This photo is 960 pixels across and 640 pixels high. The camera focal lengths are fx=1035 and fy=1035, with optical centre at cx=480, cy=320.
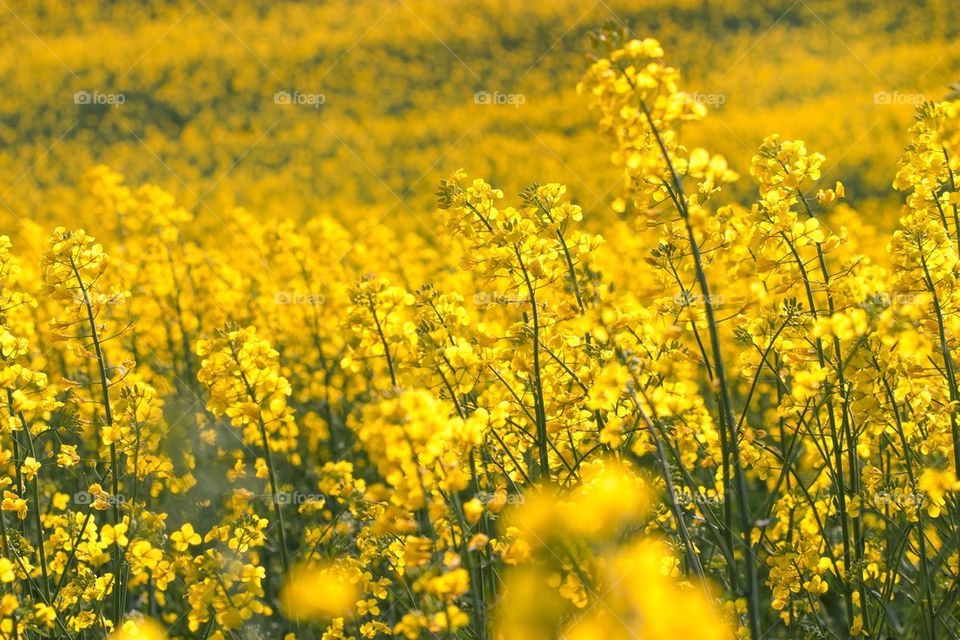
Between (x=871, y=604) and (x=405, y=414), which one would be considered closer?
(x=405, y=414)

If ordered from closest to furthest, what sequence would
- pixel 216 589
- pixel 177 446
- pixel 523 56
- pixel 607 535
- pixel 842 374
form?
pixel 607 535, pixel 842 374, pixel 216 589, pixel 177 446, pixel 523 56

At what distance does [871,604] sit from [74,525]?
2.53 m

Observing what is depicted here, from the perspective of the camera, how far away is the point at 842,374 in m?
2.55

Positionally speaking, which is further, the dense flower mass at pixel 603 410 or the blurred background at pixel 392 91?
the blurred background at pixel 392 91

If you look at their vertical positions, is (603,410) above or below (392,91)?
below

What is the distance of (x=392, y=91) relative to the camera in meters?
18.6

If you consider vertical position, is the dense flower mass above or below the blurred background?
below

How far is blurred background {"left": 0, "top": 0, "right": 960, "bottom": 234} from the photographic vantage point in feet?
49.2

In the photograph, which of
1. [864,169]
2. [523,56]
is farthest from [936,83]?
[523,56]

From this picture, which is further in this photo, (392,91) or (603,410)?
(392,91)

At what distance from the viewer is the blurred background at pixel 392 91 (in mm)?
15000

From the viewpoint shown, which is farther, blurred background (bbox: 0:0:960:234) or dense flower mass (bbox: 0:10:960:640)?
blurred background (bbox: 0:0:960:234)

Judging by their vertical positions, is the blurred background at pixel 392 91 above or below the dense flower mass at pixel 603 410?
above

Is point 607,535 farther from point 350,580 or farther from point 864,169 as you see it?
point 864,169
